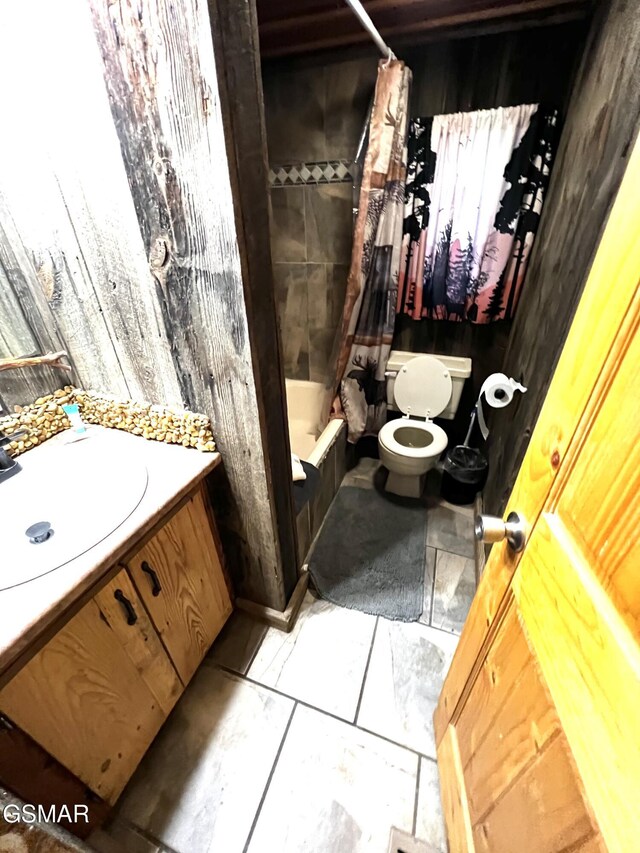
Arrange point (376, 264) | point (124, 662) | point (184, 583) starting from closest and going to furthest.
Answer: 1. point (124, 662)
2. point (184, 583)
3. point (376, 264)

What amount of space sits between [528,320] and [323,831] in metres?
1.96

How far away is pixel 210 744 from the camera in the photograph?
108cm

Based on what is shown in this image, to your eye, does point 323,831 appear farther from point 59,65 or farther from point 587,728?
point 59,65

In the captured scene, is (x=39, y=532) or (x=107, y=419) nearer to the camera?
(x=39, y=532)

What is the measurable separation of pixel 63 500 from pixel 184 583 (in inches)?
16.2

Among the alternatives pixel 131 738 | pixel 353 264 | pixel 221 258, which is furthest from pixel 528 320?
pixel 131 738

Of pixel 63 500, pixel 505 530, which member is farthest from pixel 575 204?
pixel 63 500

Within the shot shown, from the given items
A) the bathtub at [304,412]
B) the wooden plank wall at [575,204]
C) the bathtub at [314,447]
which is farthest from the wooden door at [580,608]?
the bathtub at [304,412]

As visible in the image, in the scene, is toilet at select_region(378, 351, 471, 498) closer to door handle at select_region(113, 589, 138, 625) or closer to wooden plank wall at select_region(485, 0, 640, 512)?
wooden plank wall at select_region(485, 0, 640, 512)

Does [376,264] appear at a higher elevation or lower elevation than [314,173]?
lower

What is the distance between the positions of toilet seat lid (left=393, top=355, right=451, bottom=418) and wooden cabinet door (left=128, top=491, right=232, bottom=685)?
4.65ft

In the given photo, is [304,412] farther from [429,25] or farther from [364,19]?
[429,25]

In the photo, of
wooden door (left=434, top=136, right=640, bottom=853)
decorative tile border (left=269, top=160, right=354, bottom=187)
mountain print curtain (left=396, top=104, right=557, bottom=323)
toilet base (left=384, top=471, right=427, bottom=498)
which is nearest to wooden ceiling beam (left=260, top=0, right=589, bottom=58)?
mountain print curtain (left=396, top=104, right=557, bottom=323)

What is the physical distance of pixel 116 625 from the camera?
32.0 inches
